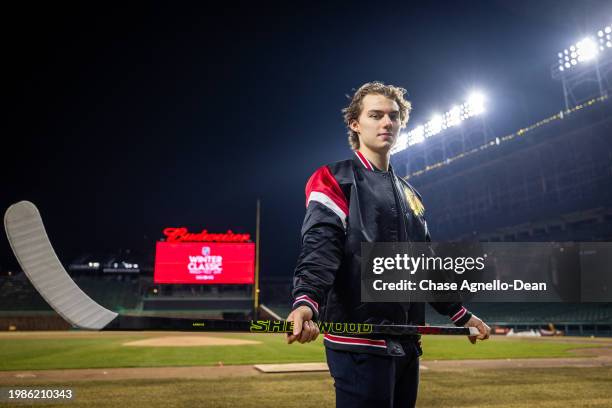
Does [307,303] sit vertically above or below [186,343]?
above

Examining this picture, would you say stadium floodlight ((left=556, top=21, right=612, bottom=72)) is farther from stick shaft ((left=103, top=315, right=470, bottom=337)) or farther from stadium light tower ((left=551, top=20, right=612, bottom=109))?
stick shaft ((left=103, top=315, right=470, bottom=337))

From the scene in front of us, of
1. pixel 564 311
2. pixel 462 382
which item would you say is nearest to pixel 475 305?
pixel 564 311

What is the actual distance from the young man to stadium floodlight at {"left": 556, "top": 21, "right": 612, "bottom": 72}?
42.5 metres

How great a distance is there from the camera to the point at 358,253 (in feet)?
7.23

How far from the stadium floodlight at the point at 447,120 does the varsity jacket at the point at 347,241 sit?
4512cm

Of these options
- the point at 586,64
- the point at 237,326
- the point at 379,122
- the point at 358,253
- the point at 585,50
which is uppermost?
the point at 585,50

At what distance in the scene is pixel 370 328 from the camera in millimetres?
2041

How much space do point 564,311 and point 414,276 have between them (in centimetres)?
3650

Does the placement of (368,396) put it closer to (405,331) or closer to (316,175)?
(405,331)

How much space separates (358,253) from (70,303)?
1540 millimetres

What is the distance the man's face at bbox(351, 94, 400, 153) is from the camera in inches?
98.7

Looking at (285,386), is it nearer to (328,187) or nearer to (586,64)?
(328,187)

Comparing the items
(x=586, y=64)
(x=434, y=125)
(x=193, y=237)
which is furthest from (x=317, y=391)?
(x=434, y=125)

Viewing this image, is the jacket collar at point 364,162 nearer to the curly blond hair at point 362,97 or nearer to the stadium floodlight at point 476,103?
the curly blond hair at point 362,97
